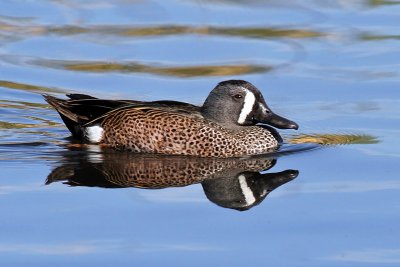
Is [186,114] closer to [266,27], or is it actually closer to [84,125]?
[84,125]

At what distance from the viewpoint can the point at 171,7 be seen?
1720cm

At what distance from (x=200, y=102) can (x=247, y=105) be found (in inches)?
63.2

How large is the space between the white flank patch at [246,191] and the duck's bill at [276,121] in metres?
1.13

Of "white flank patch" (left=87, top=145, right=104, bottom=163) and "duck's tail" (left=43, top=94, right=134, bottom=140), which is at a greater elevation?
"duck's tail" (left=43, top=94, right=134, bottom=140)

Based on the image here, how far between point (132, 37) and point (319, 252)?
778cm

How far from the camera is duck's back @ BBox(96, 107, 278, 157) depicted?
468 inches

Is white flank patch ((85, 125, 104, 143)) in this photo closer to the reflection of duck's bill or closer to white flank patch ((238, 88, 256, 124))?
white flank patch ((238, 88, 256, 124))

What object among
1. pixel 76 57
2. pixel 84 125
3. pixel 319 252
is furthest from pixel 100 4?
pixel 319 252

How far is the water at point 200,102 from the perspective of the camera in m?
8.80

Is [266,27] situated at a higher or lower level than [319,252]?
higher

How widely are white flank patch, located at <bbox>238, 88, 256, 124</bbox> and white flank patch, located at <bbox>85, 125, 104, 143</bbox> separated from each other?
130 centimetres

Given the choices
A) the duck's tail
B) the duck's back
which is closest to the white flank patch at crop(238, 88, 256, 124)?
the duck's back

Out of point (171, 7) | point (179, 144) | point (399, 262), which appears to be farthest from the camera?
point (171, 7)

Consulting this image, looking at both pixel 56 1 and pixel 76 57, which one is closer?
pixel 76 57
